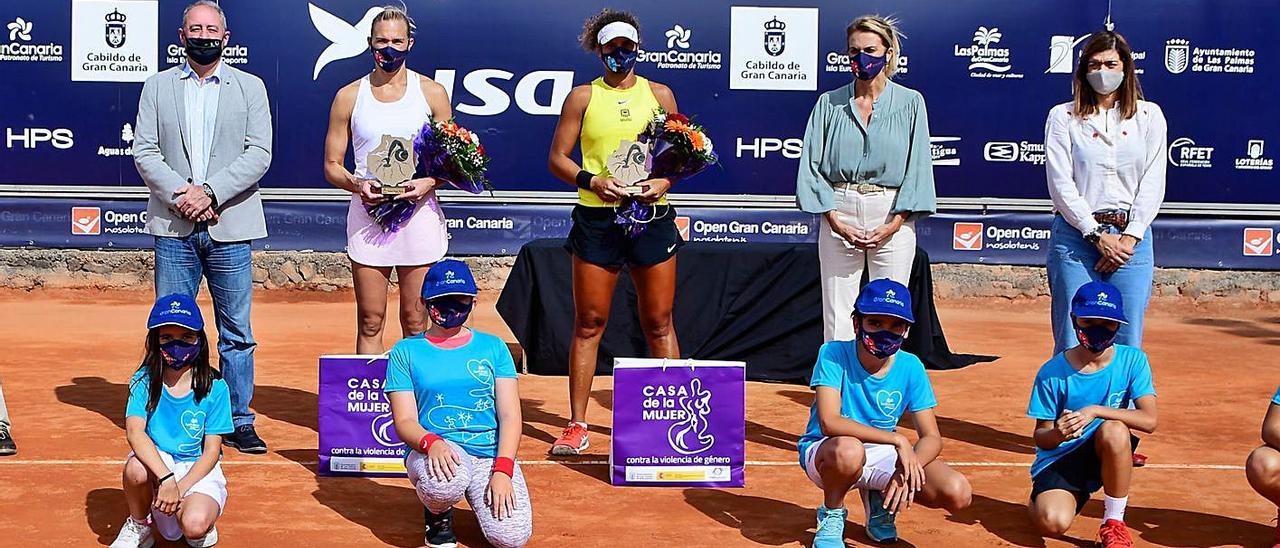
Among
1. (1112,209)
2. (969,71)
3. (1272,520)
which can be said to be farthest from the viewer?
(969,71)

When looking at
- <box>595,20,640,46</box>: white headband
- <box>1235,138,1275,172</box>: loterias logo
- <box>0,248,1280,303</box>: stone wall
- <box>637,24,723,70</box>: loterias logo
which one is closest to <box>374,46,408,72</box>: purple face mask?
<box>595,20,640,46</box>: white headband

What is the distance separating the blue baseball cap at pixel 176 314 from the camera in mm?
5422

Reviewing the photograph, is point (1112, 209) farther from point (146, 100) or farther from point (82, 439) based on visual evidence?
point (82, 439)

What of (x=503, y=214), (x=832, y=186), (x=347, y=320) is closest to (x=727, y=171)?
(x=503, y=214)

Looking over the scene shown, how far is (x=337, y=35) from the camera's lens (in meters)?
13.6

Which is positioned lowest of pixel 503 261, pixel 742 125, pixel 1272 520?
pixel 1272 520

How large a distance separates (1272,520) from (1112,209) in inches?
60.2

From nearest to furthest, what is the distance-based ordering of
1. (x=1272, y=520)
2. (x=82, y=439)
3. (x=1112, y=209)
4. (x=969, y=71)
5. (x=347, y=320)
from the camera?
(x=1272, y=520), (x=1112, y=209), (x=82, y=439), (x=347, y=320), (x=969, y=71)

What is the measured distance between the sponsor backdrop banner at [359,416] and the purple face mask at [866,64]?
2.43 metres

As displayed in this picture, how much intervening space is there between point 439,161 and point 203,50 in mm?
1151

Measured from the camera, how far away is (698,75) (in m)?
13.5

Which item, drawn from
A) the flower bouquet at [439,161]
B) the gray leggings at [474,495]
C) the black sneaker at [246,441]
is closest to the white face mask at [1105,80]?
the flower bouquet at [439,161]

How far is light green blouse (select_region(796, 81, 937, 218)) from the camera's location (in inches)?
268

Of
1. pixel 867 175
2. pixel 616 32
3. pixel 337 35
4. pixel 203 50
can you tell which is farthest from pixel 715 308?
pixel 337 35
